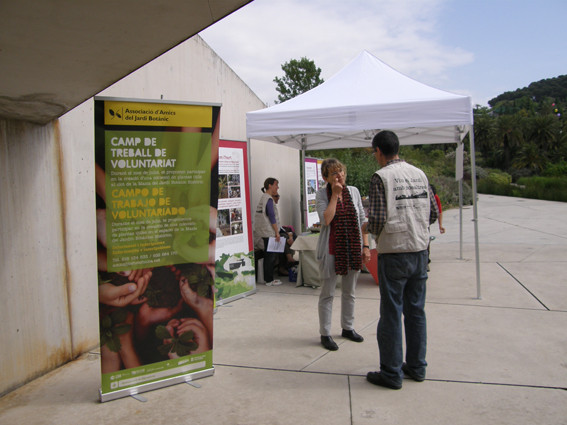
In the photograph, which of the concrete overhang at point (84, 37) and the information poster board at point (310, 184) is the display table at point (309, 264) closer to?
the information poster board at point (310, 184)

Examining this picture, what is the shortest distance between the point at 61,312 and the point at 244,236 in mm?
2661

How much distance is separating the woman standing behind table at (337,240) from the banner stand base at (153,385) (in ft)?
3.88

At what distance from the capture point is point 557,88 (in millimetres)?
83188

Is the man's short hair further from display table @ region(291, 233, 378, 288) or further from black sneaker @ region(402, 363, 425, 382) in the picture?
display table @ region(291, 233, 378, 288)

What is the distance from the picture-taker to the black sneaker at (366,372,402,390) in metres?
3.13

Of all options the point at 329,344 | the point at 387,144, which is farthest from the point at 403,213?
the point at 329,344

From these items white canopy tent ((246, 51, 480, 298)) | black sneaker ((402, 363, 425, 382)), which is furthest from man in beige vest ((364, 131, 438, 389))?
white canopy tent ((246, 51, 480, 298))

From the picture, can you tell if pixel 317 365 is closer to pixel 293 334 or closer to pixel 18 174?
pixel 293 334

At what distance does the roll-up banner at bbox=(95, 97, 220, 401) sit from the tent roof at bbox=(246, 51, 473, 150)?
266 cm

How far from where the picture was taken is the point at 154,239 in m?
3.14

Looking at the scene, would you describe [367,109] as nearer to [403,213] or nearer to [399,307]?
[403,213]

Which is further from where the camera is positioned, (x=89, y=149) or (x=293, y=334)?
(x=293, y=334)

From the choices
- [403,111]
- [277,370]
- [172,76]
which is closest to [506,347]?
[277,370]

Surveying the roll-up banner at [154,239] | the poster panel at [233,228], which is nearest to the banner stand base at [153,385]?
the roll-up banner at [154,239]
